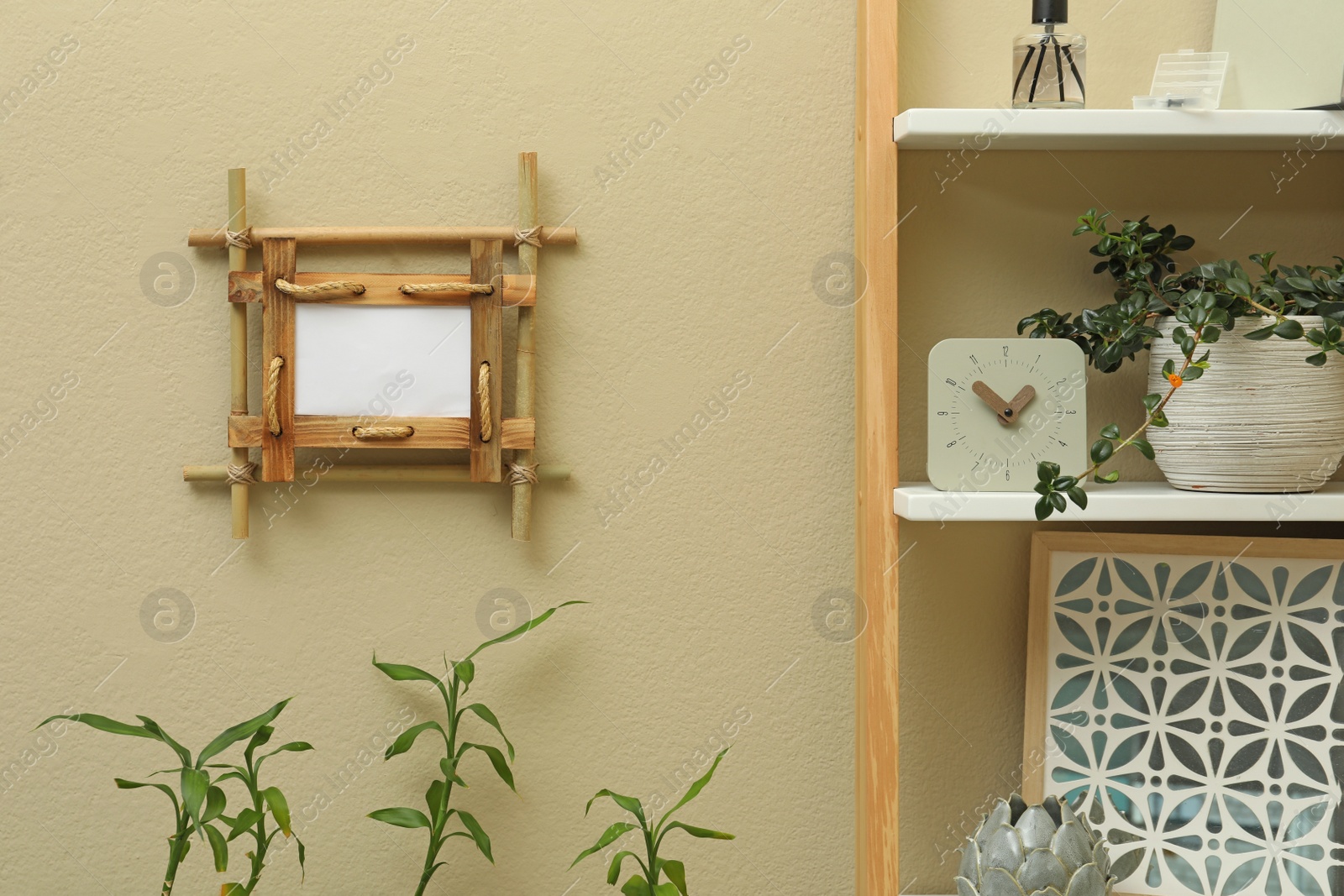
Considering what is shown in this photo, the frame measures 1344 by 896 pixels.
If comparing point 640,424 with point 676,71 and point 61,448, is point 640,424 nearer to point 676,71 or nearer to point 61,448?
point 676,71

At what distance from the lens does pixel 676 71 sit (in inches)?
41.3

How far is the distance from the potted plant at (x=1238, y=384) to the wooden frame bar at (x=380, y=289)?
23.1 inches

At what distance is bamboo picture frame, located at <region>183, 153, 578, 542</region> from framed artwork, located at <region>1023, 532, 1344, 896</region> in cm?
62

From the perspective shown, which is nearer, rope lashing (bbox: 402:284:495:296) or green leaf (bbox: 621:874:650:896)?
green leaf (bbox: 621:874:650:896)

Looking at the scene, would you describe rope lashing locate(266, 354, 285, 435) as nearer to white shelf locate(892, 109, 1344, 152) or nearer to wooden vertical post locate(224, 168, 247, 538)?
wooden vertical post locate(224, 168, 247, 538)

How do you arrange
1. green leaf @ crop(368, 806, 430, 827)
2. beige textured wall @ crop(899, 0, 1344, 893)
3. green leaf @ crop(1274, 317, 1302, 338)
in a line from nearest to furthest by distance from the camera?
1. green leaf @ crop(1274, 317, 1302, 338)
2. green leaf @ crop(368, 806, 430, 827)
3. beige textured wall @ crop(899, 0, 1344, 893)

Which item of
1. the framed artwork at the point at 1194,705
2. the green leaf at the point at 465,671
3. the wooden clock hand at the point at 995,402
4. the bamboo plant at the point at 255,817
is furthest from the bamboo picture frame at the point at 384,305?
the framed artwork at the point at 1194,705

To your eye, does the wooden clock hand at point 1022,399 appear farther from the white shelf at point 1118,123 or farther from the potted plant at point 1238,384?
the white shelf at point 1118,123

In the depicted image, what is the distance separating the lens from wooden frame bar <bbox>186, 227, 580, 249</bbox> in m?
1.02

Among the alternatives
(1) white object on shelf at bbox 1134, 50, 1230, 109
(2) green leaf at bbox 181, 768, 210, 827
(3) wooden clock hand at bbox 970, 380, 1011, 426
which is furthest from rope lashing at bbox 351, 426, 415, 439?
(1) white object on shelf at bbox 1134, 50, 1230, 109

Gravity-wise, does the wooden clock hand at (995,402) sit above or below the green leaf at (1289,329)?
below

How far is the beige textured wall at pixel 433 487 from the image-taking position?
3.43ft

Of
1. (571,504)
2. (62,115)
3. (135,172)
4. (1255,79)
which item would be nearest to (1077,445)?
(1255,79)

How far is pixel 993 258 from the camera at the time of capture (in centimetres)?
104
